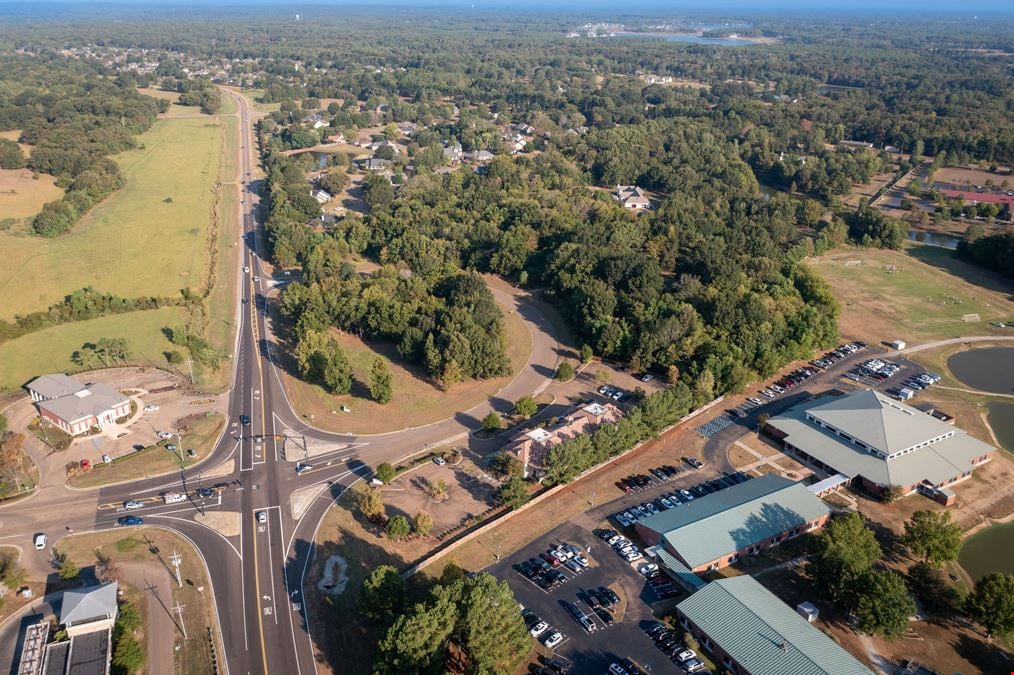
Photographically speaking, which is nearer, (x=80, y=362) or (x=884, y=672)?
(x=884, y=672)

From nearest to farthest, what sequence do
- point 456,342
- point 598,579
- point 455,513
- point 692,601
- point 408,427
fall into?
1. point 692,601
2. point 598,579
3. point 455,513
4. point 408,427
5. point 456,342

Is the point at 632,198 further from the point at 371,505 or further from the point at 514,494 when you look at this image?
the point at 371,505

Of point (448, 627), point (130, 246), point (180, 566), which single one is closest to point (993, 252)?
point (448, 627)

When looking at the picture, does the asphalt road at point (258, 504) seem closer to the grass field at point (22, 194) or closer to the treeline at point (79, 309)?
the treeline at point (79, 309)

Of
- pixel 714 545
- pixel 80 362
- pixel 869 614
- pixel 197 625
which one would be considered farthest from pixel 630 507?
pixel 80 362

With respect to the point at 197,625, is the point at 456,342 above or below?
above

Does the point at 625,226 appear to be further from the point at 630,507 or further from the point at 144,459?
the point at 144,459

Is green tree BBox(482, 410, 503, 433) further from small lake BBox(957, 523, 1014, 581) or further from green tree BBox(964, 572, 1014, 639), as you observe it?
small lake BBox(957, 523, 1014, 581)

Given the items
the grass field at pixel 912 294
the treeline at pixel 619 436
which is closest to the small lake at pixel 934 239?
the grass field at pixel 912 294
